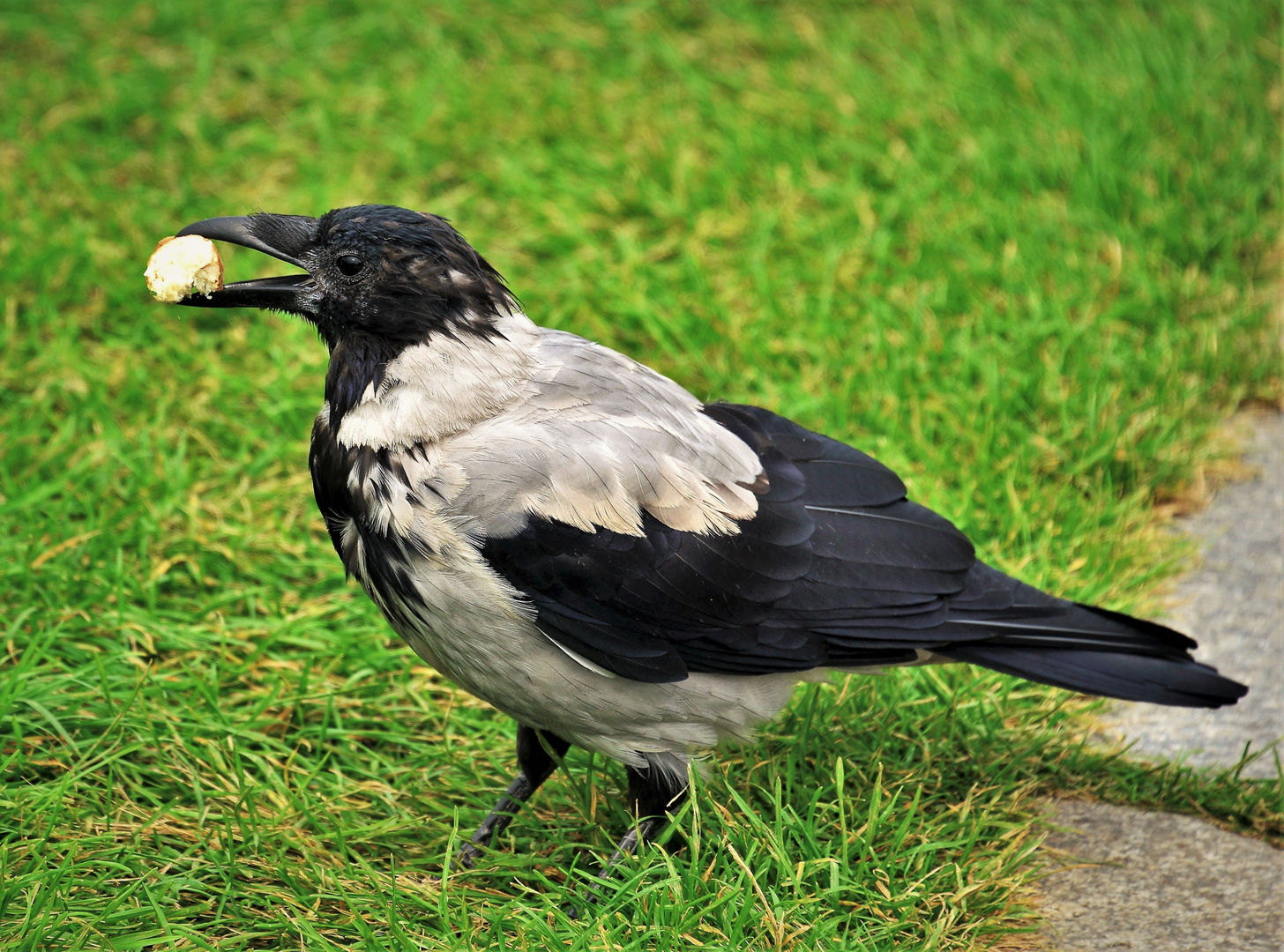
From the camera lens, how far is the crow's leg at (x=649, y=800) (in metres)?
2.86

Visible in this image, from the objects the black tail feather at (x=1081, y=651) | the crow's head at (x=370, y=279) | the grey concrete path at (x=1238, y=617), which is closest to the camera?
the crow's head at (x=370, y=279)

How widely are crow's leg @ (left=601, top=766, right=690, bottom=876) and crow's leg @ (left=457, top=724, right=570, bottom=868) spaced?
0.81 feet

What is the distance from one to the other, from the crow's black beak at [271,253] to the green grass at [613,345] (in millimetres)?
1108

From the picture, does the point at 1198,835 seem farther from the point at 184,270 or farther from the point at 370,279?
the point at 184,270

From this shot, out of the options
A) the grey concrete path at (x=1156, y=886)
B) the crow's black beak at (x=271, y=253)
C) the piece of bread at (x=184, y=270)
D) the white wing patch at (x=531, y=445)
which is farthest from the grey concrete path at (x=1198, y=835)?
the piece of bread at (x=184, y=270)

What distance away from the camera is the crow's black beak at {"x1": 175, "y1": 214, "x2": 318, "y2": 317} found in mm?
2846

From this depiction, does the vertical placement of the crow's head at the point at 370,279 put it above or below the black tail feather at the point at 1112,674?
above

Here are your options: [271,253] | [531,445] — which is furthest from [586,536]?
[271,253]

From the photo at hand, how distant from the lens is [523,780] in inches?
124

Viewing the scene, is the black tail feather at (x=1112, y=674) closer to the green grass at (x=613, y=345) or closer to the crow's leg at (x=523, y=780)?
the green grass at (x=613, y=345)

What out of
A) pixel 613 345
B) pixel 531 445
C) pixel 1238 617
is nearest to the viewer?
pixel 531 445

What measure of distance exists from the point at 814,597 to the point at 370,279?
1.24m

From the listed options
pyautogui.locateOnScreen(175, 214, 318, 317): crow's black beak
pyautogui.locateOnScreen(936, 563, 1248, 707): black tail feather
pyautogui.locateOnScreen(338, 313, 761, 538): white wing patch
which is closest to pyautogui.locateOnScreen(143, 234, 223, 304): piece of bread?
pyautogui.locateOnScreen(175, 214, 318, 317): crow's black beak

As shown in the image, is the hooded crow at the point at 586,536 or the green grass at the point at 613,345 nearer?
the hooded crow at the point at 586,536
